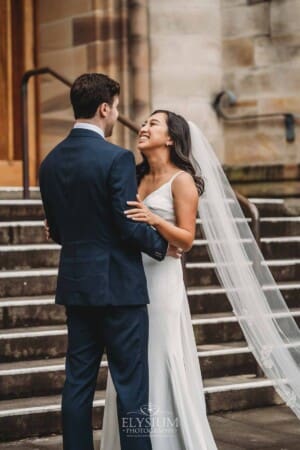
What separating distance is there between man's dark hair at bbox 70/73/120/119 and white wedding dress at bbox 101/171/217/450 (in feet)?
2.18

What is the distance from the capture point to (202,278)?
8555mm

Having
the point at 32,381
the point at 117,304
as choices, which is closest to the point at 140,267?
the point at 117,304

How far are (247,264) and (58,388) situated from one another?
164 cm

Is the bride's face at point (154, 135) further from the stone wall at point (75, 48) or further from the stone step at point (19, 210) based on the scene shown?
the stone wall at point (75, 48)

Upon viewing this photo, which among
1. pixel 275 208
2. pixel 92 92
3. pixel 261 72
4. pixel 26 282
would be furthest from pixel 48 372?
pixel 261 72

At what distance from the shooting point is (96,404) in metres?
6.38

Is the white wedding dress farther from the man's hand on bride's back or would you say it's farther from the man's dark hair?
the man's dark hair

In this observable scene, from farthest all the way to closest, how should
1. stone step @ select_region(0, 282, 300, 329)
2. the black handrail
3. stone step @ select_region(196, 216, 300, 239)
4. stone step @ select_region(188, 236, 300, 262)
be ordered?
1. the black handrail
2. stone step @ select_region(196, 216, 300, 239)
3. stone step @ select_region(188, 236, 300, 262)
4. stone step @ select_region(0, 282, 300, 329)

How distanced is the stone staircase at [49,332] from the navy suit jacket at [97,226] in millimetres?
1633

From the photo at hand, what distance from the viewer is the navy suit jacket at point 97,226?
454 cm

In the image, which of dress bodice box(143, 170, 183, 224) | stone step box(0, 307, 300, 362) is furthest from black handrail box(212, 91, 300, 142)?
dress bodice box(143, 170, 183, 224)

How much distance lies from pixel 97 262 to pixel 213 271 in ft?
13.5

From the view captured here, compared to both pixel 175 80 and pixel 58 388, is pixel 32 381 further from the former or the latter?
pixel 175 80
